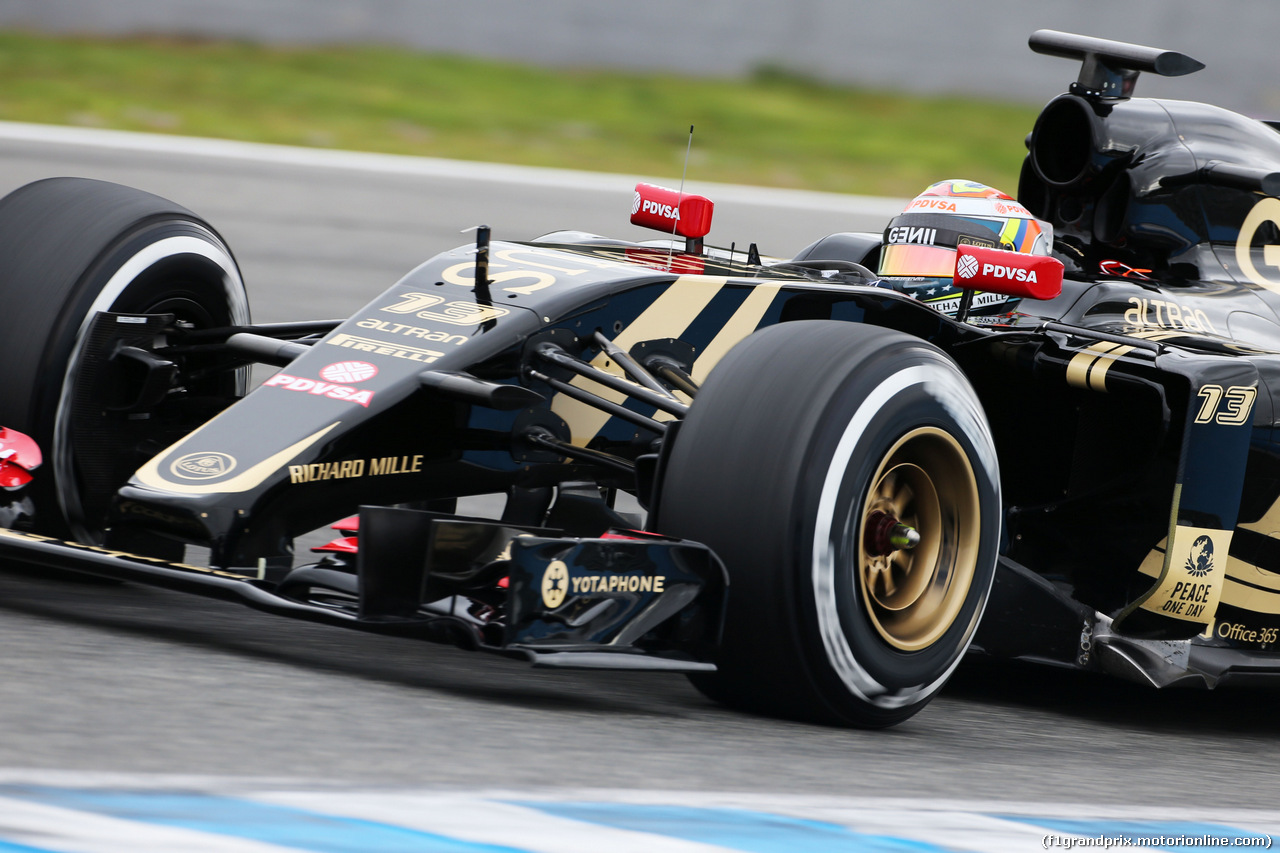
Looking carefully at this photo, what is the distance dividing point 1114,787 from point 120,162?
34.7ft

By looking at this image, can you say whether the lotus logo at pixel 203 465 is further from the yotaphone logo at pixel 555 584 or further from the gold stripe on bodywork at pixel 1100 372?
the gold stripe on bodywork at pixel 1100 372

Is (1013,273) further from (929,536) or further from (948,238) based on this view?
(929,536)

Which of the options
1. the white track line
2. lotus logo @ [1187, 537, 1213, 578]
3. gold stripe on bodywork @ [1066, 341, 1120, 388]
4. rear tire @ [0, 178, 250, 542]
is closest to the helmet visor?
gold stripe on bodywork @ [1066, 341, 1120, 388]

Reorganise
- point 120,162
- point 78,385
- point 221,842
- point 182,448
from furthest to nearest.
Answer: point 120,162, point 78,385, point 182,448, point 221,842

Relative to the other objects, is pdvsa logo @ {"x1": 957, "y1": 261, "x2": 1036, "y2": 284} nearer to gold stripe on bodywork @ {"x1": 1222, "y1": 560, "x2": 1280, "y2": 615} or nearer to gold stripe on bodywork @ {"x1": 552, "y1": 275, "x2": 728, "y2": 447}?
gold stripe on bodywork @ {"x1": 552, "y1": 275, "x2": 728, "y2": 447}

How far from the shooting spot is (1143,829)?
3.28 metres

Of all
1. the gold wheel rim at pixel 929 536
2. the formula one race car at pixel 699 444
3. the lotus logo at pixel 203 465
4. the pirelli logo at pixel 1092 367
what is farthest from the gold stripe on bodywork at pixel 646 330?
the pirelli logo at pixel 1092 367

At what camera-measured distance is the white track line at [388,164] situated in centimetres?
1348

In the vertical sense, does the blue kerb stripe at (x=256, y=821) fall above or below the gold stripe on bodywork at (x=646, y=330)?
below

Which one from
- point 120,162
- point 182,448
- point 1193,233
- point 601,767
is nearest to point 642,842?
point 601,767

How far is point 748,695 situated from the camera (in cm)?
378

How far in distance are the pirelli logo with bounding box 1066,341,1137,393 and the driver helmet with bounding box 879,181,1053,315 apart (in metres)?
0.62

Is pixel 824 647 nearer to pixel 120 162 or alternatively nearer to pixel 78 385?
pixel 78 385

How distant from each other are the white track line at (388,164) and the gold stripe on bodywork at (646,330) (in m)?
9.21
